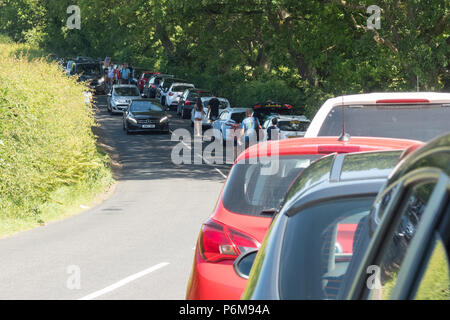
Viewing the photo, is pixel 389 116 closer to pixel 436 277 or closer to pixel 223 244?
pixel 223 244

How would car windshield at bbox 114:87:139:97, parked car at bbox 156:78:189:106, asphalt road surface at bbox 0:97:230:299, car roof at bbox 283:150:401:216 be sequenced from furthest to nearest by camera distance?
parked car at bbox 156:78:189:106
car windshield at bbox 114:87:139:97
asphalt road surface at bbox 0:97:230:299
car roof at bbox 283:150:401:216

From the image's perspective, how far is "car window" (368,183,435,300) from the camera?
237cm

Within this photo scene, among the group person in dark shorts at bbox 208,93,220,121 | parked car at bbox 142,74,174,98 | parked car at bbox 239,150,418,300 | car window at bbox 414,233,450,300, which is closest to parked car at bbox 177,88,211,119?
person in dark shorts at bbox 208,93,220,121

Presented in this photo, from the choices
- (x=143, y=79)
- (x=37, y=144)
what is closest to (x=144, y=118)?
(x=37, y=144)

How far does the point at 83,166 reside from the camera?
869 inches

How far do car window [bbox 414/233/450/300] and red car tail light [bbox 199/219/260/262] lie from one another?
12.3ft

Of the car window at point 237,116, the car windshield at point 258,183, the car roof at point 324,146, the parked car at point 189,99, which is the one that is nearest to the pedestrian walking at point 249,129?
the car window at point 237,116

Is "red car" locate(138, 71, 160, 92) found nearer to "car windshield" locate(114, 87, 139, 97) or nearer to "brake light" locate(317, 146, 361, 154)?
"car windshield" locate(114, 87, 139, 97)

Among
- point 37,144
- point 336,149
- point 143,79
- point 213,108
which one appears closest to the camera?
point 336,149

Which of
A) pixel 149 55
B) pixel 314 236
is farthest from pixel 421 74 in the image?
pixel 149 55

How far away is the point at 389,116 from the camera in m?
8.09

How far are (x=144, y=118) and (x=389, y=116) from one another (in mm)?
32017

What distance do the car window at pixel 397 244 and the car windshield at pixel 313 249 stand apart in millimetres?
696
